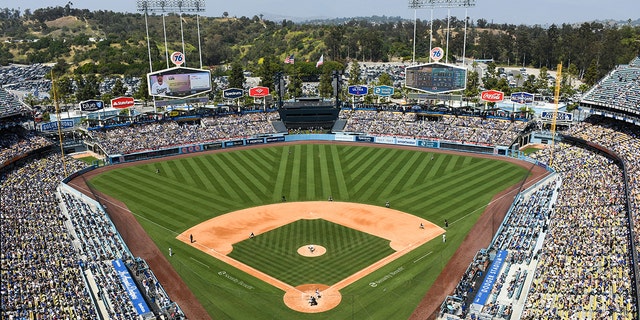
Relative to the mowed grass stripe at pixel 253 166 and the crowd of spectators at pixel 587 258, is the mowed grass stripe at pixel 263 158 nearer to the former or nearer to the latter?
the mowed grass stripe at pixel 253 166

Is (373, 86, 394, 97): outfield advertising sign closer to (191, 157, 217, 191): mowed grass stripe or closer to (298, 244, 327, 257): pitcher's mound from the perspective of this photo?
(191, 157, 217, 191): mowed grass stripe

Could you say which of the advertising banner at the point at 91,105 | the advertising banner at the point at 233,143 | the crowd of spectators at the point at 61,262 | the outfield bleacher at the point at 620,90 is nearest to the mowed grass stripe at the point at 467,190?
the outfield bleacher at the point at 620,90

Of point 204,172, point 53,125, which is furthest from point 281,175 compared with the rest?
point 53,125

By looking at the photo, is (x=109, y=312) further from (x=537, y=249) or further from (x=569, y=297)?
(x=537, y=249)

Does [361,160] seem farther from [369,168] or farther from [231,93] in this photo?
[231,93]

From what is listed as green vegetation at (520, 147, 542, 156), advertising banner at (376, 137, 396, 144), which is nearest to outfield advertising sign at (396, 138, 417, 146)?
advertising banner at (376, 137, 396, 144)

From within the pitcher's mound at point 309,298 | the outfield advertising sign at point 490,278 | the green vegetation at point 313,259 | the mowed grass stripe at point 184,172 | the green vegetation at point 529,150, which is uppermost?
the green vegetation at point 529,150
